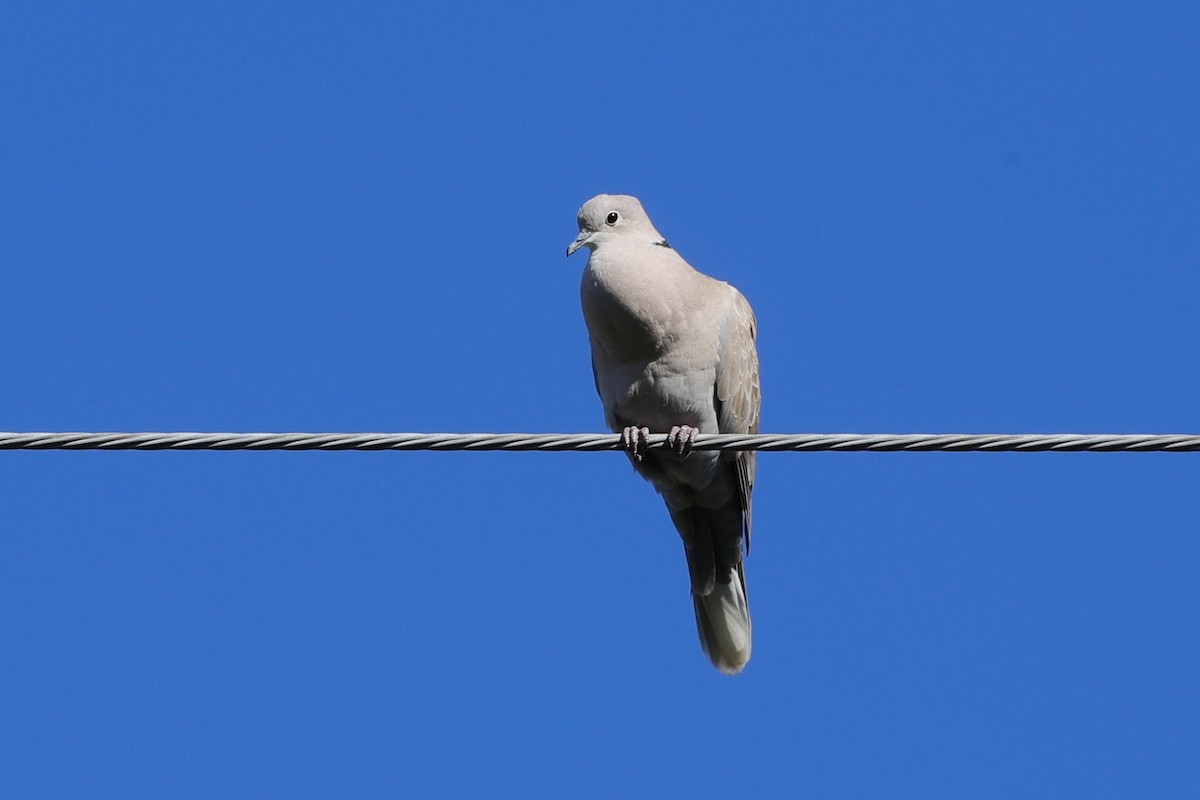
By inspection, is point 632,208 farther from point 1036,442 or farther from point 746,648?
point 1036,442

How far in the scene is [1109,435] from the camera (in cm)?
478

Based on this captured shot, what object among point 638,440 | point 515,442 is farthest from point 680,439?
point 515,442

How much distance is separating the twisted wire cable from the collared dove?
4.47 feet

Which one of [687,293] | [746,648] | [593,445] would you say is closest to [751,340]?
[687,293]

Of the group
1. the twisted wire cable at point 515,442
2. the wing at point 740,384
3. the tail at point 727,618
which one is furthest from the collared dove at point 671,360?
the twisted wire cable at point 515,442

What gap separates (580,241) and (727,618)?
1.79 meters

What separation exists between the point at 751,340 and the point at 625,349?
2.17ft

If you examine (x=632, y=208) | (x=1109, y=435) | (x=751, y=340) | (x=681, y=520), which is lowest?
(x=1109, y=435)

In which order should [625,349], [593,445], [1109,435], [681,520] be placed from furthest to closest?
[681,520] < [625,349] < [593,445] < [1109,435]

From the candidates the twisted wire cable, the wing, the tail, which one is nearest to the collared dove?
the wing

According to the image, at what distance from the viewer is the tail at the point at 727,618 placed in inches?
296

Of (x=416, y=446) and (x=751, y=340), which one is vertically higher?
(x=751, y=340)

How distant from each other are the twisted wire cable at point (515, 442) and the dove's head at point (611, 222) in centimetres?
210

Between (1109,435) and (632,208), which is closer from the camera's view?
(1109,435)
